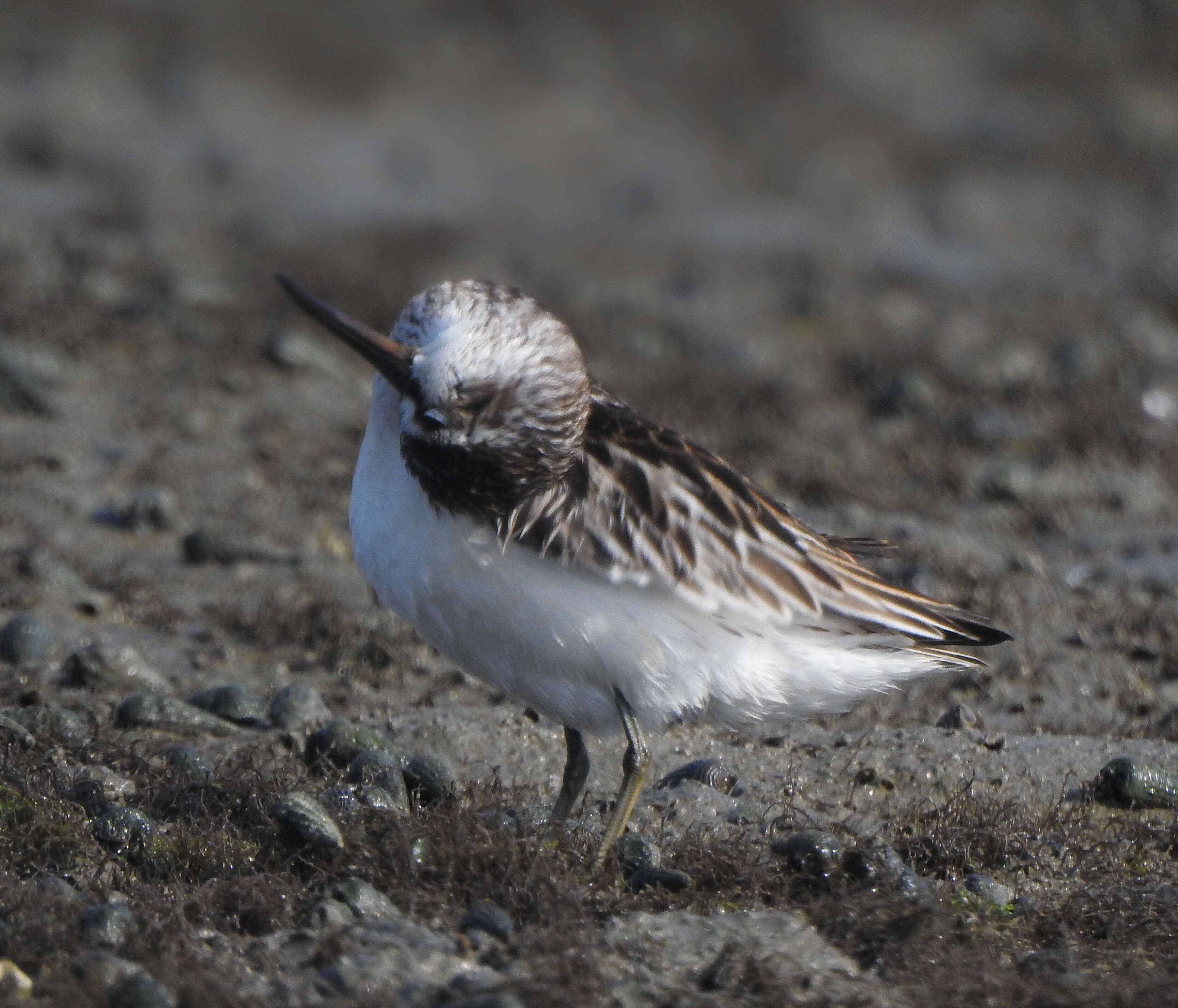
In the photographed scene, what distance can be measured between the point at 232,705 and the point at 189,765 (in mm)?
705

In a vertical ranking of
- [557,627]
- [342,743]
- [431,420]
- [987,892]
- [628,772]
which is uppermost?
[431,420]

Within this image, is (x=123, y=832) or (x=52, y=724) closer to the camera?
(x=123, y=832)

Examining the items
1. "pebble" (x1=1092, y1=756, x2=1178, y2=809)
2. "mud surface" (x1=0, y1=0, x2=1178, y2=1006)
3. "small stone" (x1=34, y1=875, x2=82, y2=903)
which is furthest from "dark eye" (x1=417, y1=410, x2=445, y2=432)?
"pebble" (x1=1092, y1=756, x2=1178, y2=809)

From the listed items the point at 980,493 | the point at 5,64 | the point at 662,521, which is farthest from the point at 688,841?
the point at 5,64

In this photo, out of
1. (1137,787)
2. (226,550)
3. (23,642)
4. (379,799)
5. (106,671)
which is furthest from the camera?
(226,550)

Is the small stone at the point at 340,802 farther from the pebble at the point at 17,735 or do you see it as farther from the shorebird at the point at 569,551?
the pebble at the point at 17,735

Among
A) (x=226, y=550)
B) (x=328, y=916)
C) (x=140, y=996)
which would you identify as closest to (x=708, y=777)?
(x=328, y=916)

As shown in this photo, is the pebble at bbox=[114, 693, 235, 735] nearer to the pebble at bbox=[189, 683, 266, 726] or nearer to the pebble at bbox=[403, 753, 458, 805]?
the pebble at bbox=[189, 683, 266, 726]

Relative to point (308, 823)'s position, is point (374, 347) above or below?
above

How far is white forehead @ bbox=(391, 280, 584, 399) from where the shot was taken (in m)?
4.16

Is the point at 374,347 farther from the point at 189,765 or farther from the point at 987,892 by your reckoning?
the point at 987,892

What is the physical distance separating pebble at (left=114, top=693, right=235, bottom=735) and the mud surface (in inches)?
0.7

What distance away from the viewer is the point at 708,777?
504cm

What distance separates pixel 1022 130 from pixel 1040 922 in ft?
35.4
